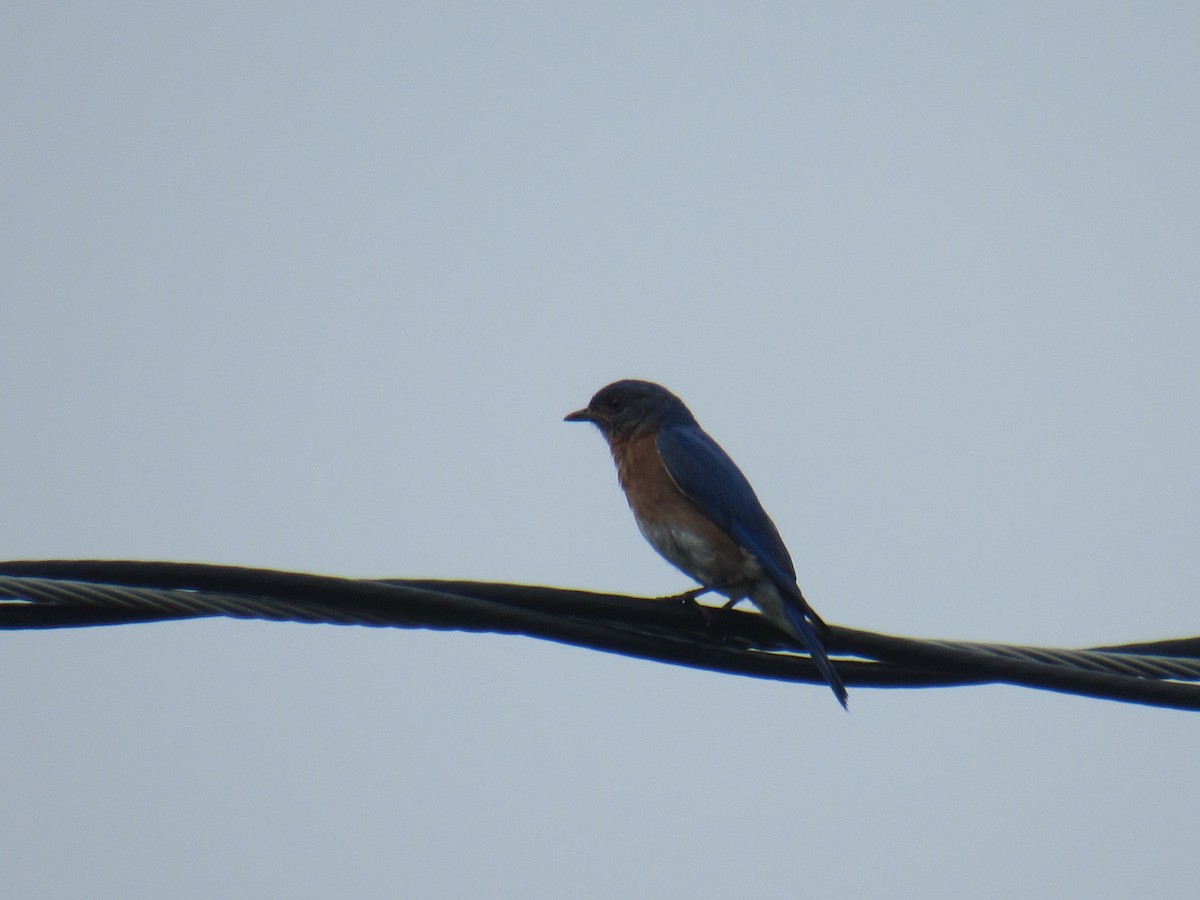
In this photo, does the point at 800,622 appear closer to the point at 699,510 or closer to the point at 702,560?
the point at 702,560

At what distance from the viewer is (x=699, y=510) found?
18.2 feet

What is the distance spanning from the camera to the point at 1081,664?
3.38 metres

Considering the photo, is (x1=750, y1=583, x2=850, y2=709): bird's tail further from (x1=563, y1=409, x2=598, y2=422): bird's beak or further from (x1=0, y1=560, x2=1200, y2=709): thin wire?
(x1=563, y1=409, x2=598, y2=422): bird's beak

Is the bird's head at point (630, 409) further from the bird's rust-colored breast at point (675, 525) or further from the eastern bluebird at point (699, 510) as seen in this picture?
the bird's rust-colored breast at point (675, 525)

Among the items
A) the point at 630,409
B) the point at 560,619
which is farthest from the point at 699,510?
the point at 560,619

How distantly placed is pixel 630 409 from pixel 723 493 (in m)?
1.44

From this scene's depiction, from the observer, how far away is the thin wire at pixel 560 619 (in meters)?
2.94

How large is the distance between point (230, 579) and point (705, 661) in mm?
1283

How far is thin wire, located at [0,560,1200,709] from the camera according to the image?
2.94m

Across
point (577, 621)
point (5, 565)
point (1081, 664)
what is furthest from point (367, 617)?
point (1081, 664)

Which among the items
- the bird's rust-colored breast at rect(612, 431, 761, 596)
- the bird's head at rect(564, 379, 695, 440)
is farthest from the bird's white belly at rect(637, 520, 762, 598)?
the bird's head at rect(564, 379, 695, 440)

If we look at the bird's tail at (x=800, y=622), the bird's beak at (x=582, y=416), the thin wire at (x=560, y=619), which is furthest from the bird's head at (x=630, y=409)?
the thin wire at (x=560, y=619)

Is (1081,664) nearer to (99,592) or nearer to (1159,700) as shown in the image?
(1159,700)

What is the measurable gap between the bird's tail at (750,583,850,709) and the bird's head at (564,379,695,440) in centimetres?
173
